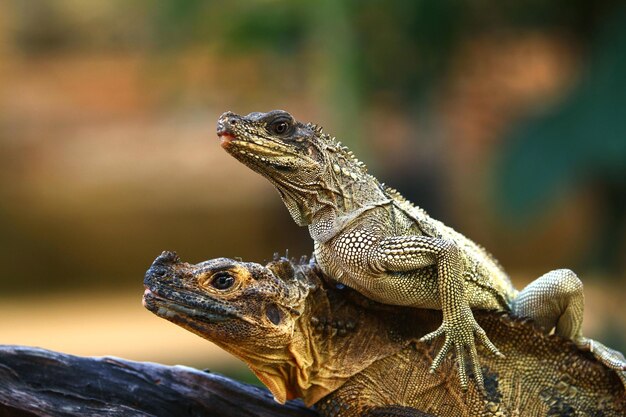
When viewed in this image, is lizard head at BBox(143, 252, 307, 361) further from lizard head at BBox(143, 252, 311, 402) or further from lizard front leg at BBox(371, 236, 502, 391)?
lizard front leg at BBox(371, 236, 502, 391)

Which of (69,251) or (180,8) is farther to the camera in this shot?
(69,251)

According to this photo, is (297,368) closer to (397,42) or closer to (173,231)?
(397,42)

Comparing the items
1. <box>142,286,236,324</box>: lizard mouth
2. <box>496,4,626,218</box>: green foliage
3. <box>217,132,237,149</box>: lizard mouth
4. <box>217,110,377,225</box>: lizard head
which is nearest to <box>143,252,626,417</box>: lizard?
<box>142,286,236,324</box>: lizard mouth

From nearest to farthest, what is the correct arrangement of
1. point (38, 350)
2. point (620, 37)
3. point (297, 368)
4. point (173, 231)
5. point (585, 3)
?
point (297, 368), point (38, 350), point (620, 37), point (585, 3), point (173, 231)

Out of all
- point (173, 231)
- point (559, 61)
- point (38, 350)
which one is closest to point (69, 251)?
point (173, 231)

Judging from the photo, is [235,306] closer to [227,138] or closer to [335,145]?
[227,138]

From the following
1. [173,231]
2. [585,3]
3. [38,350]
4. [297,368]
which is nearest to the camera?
[297,368]

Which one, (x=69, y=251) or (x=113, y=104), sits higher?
(x=113, y=104)
